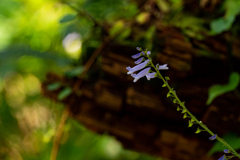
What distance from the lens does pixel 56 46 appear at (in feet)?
6.31

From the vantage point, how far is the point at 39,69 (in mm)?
1962

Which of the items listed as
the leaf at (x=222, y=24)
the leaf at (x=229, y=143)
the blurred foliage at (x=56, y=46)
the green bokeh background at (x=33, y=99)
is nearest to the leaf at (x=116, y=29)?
the blurred foliage at (x=56, y=46)

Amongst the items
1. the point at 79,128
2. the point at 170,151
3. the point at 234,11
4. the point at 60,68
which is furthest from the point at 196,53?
the point at 79,128

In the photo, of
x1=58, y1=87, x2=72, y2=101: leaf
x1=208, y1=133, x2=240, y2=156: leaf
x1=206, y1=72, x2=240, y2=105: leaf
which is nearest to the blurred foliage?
x1=58, y1=87, x2=72, y2=101: leaf

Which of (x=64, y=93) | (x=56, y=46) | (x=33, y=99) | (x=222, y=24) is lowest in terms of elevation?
(x=64, y=93)

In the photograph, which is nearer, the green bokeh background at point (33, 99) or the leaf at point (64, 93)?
the leaf at point (64, 93)

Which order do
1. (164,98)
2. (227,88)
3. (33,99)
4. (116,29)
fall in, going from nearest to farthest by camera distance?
1. (227,88)
2. (164,98)
3. (116,29)
4. (33,99)

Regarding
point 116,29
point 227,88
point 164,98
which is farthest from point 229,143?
point 116,29

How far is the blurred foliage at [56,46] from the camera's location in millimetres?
1250

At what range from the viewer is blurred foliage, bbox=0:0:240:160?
1.25 m

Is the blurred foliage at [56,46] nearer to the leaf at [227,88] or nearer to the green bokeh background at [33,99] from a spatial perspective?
the green bokeh background at [33,99]

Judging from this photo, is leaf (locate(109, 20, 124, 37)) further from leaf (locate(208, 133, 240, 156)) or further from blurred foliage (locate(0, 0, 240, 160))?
leaf (locate(208, 133, 240, 156))

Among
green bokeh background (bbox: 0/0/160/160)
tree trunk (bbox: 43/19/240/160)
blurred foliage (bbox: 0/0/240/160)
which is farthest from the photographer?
green bokeh background (bbox: 0/0/160/160)

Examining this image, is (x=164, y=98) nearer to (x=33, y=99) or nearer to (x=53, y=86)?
(x=53, y=86)
